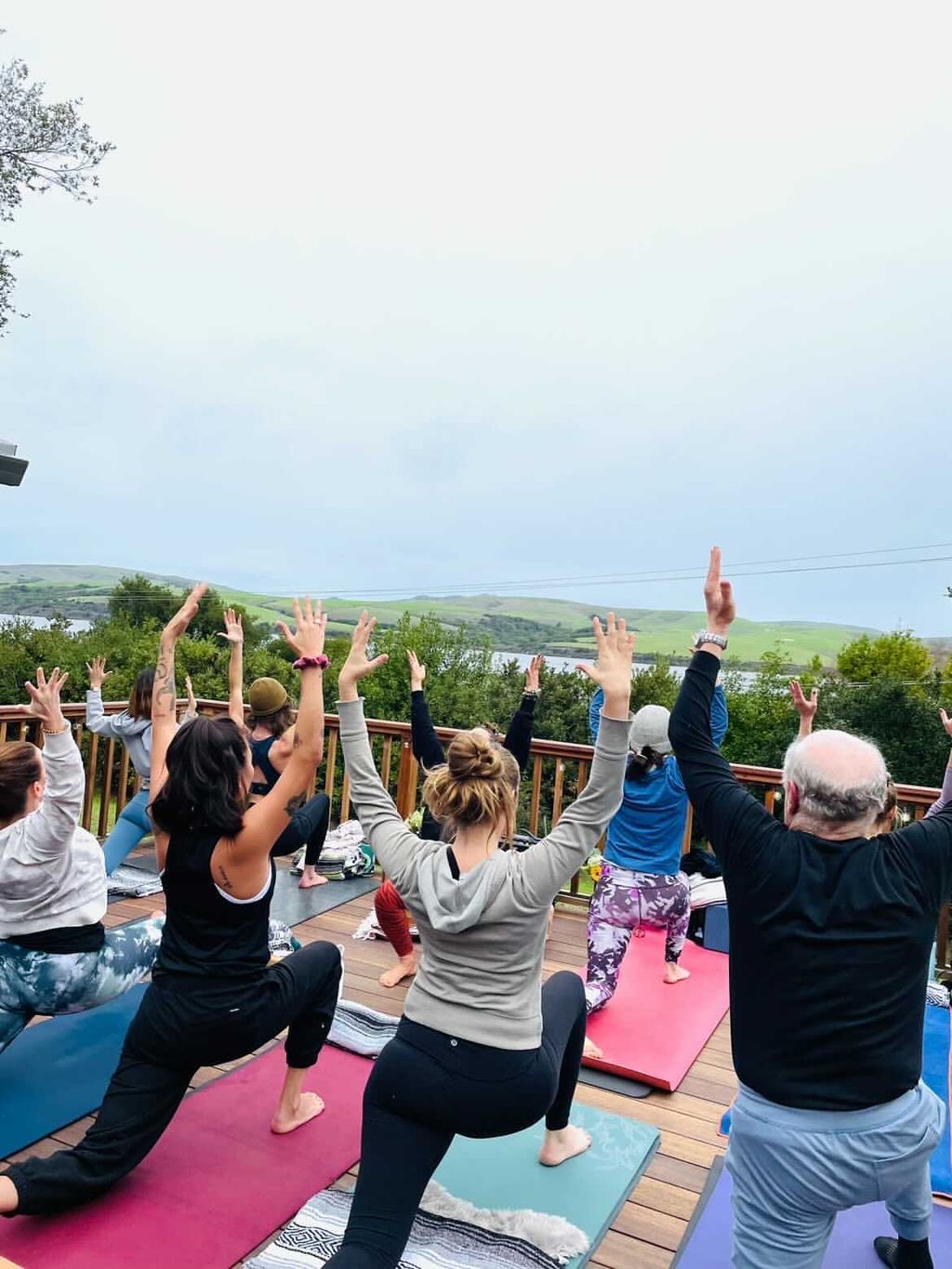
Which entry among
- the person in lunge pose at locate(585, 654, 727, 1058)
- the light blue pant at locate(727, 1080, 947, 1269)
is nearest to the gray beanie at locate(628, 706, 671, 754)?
the person in lunge pose at locate(585, 654, 727, 1058)

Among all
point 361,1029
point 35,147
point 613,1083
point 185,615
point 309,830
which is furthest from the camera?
point 35,147

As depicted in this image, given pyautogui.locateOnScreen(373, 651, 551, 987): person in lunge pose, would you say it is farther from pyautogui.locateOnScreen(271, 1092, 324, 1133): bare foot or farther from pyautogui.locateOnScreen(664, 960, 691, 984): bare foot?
pyautogui.locateOnScreen(664, 960, 691, 984): bare foot

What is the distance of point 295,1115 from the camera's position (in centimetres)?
245

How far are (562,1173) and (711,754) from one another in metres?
1.43

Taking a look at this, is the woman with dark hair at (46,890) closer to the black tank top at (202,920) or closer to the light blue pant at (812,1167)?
the black tank top at (202,920)

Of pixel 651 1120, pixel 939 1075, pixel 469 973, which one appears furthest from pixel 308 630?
pixel 939 1075

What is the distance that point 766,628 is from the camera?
5041 centimetres

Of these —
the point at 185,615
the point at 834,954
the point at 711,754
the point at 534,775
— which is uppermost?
the point at 185,615

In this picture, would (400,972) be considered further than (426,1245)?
Yes

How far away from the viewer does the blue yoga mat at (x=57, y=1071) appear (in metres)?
2.38

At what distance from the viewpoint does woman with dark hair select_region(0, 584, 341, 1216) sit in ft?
6.40

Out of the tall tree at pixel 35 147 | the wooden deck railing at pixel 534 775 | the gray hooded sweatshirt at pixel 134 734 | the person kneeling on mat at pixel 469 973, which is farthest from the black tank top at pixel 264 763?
the tall tree at pixel 35 147

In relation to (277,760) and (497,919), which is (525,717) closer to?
(277,760)

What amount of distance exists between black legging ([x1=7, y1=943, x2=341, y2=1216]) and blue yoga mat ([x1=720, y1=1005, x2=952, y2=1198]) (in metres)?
1.21
